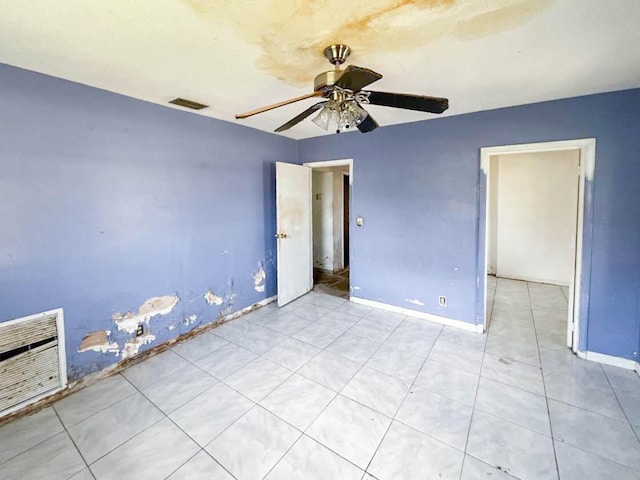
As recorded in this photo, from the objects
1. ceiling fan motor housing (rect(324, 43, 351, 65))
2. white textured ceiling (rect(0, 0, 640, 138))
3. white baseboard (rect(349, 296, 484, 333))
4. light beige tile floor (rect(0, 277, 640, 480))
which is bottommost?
light beige tile floor (rect(0, 277, 640, 480))

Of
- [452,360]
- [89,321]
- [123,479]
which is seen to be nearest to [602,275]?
[452,360]

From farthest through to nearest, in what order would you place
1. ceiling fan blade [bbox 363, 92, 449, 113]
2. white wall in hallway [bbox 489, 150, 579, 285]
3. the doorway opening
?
the doorway opening → white wall in hallway [bbox 489, 150, 579, 285] → ceiling fan blade [bbox 363, 92, 449, 113]

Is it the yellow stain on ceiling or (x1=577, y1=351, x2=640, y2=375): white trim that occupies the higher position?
the yellow stain on ceiling

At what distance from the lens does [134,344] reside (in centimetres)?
243

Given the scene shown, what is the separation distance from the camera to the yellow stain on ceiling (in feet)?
4.02

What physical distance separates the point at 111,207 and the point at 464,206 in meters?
3.30

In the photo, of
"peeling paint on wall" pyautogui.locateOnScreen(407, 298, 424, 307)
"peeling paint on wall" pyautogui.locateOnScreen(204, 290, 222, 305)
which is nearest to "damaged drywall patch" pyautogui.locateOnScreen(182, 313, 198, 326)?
"peeling paint on wall" pyautogui.locateOnScreen(204, 290, 222, 305)

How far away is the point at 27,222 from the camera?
1.85 meters

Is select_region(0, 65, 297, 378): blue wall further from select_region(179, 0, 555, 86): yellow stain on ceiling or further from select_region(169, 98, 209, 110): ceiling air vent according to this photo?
select_region(179, 0, 555, 86): yellow stain on ceiling

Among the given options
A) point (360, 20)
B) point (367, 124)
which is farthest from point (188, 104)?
point (360, 20)

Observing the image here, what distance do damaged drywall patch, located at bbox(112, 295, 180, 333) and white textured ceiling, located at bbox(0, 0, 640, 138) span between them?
71.7 inches

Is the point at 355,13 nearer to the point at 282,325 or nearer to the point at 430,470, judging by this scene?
the point at 430,470

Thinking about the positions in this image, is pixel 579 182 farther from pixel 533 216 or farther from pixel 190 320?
pixel 190 320

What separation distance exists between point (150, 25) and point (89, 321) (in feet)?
6.98
